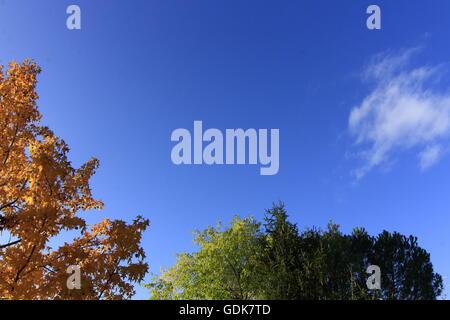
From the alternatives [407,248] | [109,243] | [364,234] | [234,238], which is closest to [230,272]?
[234,238]

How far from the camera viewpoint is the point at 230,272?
1369 inches

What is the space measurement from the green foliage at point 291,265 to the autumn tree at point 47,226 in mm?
15544

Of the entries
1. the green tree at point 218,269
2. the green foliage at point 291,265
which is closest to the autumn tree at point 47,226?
the green foliage at point 291,265

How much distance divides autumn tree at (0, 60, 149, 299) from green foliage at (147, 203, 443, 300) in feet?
51.0

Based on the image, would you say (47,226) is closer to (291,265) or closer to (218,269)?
(291,265)

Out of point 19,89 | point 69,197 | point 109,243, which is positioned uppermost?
point 19,89

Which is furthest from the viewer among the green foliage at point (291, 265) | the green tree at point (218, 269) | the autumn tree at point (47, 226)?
the green tree at point (218, 269)

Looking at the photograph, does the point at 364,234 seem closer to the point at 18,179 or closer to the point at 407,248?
the point at 407,248

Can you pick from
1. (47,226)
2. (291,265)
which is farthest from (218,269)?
(47,226)

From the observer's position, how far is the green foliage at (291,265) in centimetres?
2472

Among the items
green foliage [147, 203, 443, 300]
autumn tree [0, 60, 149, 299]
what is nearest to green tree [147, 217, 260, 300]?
green foliage [147, 203, 443, 300]

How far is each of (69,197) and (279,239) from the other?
1710 centimetres

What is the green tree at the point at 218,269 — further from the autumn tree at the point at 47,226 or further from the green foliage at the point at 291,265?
the autumn tree at the point at 47,226

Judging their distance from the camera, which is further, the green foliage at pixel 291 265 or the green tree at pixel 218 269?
the green tree at pixel 218 269
